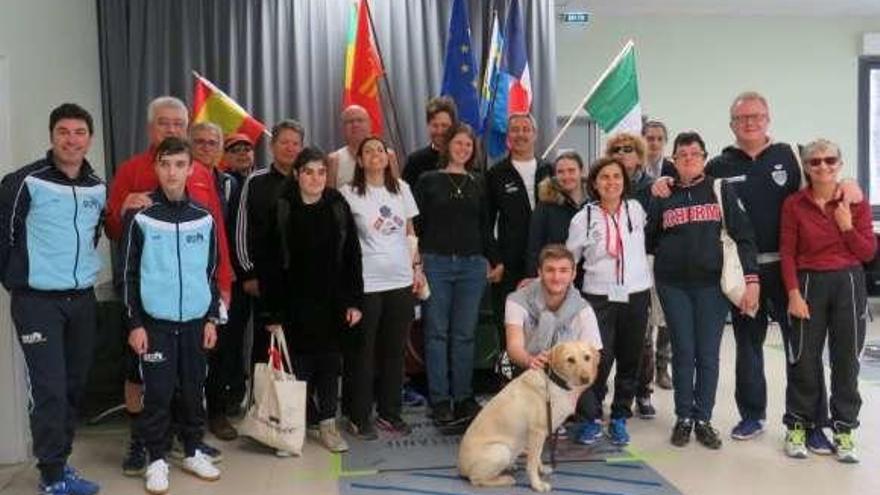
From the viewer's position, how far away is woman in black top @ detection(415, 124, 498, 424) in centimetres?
364

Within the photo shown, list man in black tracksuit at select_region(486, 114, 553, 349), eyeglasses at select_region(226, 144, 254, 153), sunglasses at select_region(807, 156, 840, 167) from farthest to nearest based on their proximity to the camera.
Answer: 1. eyeglasses at select_region(226, 144, 254, 153)
2. man in black tracksuit at select_region(486, 114, 553, 349)
3. sunglasses at select_region(807, 156, 840, 167)

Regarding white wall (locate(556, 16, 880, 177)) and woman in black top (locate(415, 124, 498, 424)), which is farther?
white wall (locate(556, 16, 880, 177))

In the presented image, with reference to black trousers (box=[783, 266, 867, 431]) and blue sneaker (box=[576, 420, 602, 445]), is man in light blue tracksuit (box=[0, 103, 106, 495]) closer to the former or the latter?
blue sneaker (box=[576, 420, 602, 445])

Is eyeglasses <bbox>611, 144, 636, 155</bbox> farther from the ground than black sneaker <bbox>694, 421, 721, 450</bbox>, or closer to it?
farther from the ground

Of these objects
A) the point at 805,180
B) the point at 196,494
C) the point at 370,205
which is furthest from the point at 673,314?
the point at 196,494

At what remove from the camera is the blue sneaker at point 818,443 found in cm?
336

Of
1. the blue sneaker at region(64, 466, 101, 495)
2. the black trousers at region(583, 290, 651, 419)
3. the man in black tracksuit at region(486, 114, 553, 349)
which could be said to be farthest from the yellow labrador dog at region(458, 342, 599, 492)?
the blue sneaker at region(64, 466, 101, 495)

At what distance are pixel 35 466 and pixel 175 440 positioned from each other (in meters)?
0.55

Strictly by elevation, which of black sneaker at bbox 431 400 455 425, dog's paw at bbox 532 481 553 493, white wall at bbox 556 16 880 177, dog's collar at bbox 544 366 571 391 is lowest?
dog's paw at bbox 532 481 553 493

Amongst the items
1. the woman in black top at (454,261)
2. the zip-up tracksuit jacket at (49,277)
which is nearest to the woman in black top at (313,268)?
the woman in black top at (454,261)

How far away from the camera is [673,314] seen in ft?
11.2

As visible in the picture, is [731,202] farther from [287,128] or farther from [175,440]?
[175,440]

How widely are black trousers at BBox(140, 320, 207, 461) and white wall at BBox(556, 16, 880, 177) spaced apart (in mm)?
4827

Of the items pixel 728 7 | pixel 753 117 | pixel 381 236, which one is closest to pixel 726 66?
pixel 728 7
